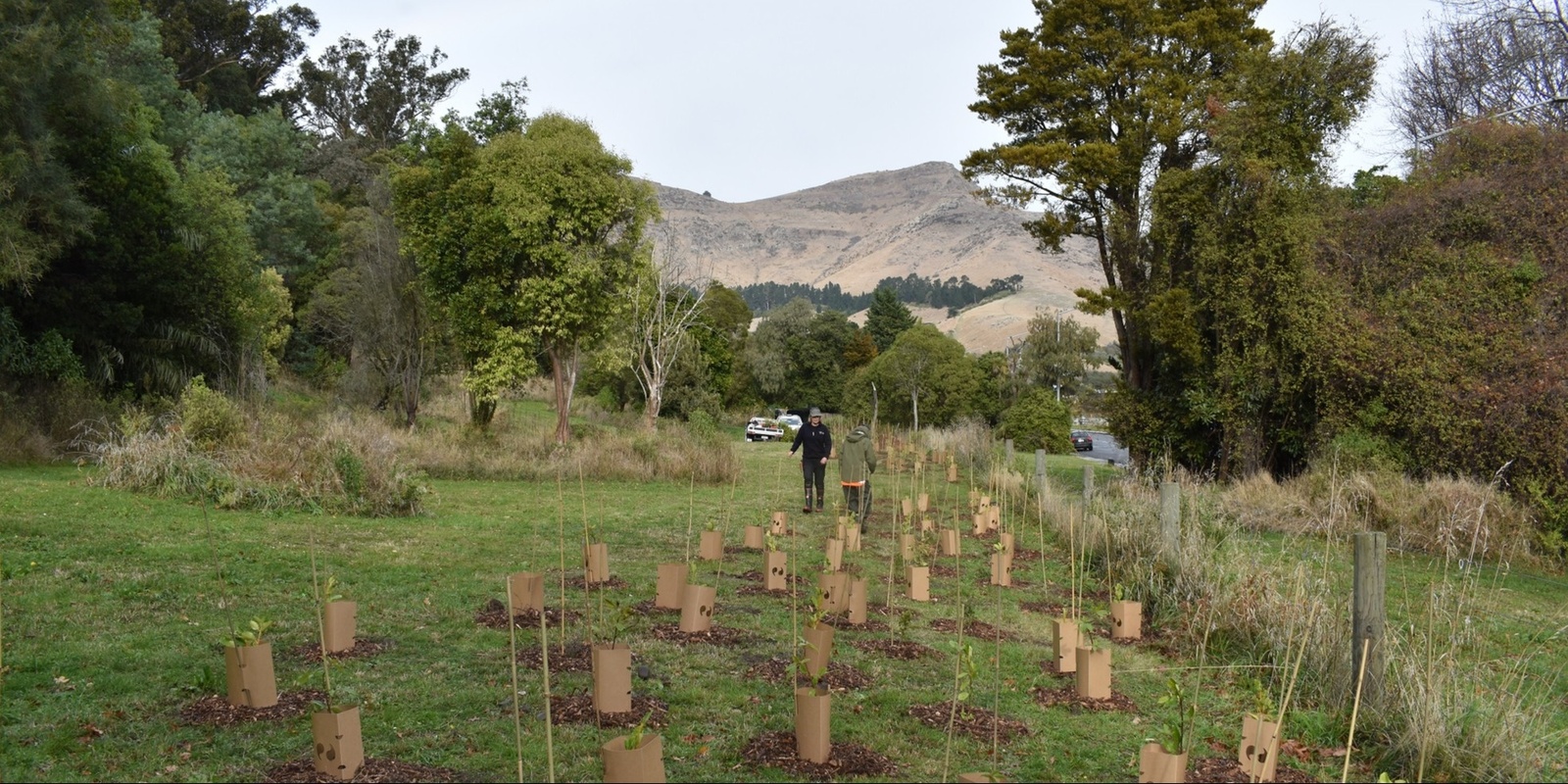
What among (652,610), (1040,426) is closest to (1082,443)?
(1040,426)

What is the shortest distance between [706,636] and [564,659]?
40.4 inches

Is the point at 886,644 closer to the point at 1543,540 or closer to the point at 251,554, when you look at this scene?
the point at 251,554

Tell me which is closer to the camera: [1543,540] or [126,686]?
[126,686]

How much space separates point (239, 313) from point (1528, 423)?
2141 cm

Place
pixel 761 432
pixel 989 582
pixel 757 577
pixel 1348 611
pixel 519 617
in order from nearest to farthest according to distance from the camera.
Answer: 1. pixel 519 617
2. pixel 1348 611
3. pixel 757 577
4. pixel 989 582
5. pixel 761 432

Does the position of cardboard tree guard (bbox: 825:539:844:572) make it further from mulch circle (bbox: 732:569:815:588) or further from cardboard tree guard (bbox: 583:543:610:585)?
cardboard tree guard (bbox: 583:543:610:585)

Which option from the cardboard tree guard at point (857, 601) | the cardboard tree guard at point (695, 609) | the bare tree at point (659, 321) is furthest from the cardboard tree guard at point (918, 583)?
the bare tree at point (659, 321)

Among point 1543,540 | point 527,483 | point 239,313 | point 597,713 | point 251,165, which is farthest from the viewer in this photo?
point 251,165

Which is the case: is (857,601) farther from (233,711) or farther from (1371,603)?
(233,711)

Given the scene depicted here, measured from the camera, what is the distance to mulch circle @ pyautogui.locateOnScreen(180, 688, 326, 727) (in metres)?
4.33

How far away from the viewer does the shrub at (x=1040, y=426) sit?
33781 millimetres

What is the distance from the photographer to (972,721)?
5.06 m

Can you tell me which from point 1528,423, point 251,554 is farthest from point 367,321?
point 1528,423

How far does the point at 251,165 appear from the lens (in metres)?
35.4
